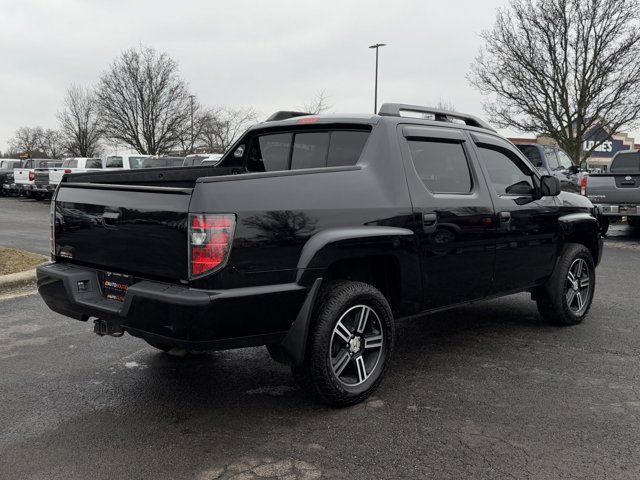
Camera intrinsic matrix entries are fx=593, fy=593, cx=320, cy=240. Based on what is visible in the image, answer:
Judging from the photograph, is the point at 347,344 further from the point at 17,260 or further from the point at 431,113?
the point at 17,260

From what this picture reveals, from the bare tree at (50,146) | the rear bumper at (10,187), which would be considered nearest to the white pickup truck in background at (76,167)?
the rear bumper at (10,187)

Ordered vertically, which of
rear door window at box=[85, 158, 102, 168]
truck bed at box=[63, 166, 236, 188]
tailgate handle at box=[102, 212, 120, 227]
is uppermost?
rear door window at box=[85, 158, 102, 168]

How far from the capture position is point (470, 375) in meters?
4.31

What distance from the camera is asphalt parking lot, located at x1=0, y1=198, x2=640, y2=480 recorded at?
9.89ft

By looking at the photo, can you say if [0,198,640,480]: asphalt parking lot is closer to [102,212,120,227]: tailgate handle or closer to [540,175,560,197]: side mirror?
[102,212,120,227]: tailgate handle

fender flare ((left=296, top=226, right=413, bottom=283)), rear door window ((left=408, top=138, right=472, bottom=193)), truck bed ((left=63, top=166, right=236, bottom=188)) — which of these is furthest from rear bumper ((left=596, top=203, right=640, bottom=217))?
fender flare ((left=296, top=226, right=413, bottom=283))

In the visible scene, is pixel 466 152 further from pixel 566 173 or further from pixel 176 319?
pixel 566 173

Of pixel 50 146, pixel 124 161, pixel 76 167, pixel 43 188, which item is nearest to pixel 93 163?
pixel 76 167

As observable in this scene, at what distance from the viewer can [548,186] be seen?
5102 mm

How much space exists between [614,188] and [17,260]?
11.5 m

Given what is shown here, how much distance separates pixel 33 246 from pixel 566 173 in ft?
39.6

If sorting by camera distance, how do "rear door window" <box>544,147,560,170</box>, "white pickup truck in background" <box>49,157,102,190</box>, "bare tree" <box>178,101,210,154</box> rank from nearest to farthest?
"rear door window" <box>544,147,560,170</box>
"white pickup truck in background" <box>49,157,102,190</box>
"bare tree" <box>178,101,210,154</box>

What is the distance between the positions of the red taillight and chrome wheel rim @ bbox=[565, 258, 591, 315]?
374 cm

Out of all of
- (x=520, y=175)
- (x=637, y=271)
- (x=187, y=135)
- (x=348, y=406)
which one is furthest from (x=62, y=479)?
(x=187, y=135)
